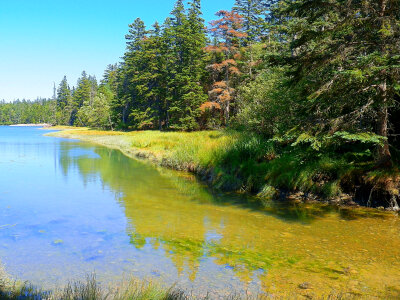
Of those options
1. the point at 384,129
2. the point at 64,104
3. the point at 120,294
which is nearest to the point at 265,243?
the point at 120,294

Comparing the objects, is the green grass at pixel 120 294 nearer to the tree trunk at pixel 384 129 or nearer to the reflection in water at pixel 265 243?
the reflection in water at pixel 265 243

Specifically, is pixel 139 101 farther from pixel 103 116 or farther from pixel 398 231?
pixel 398 231

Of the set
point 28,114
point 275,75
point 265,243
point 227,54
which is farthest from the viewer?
point 28,114

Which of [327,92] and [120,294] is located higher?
[327,92]

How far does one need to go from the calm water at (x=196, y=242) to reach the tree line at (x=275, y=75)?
83.6 inches

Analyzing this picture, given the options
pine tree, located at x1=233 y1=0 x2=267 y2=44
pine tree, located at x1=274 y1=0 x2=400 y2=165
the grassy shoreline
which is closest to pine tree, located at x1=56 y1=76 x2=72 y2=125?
pine tree, located at x1=233 y1=0 x2=267 y2=44

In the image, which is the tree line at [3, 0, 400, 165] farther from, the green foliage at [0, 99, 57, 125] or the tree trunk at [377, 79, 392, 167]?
the green foliage at [0, 99, 57, 125]

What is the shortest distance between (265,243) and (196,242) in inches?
57.9

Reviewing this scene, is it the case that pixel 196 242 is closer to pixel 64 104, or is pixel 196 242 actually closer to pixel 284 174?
pixel 284 174

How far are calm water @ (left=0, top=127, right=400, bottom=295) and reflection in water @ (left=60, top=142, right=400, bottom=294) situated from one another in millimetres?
18

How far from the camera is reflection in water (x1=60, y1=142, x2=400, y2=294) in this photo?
18.2 feet

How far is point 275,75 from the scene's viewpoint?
58.7ft

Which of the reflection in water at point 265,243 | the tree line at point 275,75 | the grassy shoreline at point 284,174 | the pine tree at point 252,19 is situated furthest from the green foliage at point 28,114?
the reflection in water at point 265,243

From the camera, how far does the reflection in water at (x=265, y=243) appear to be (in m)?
5.54
